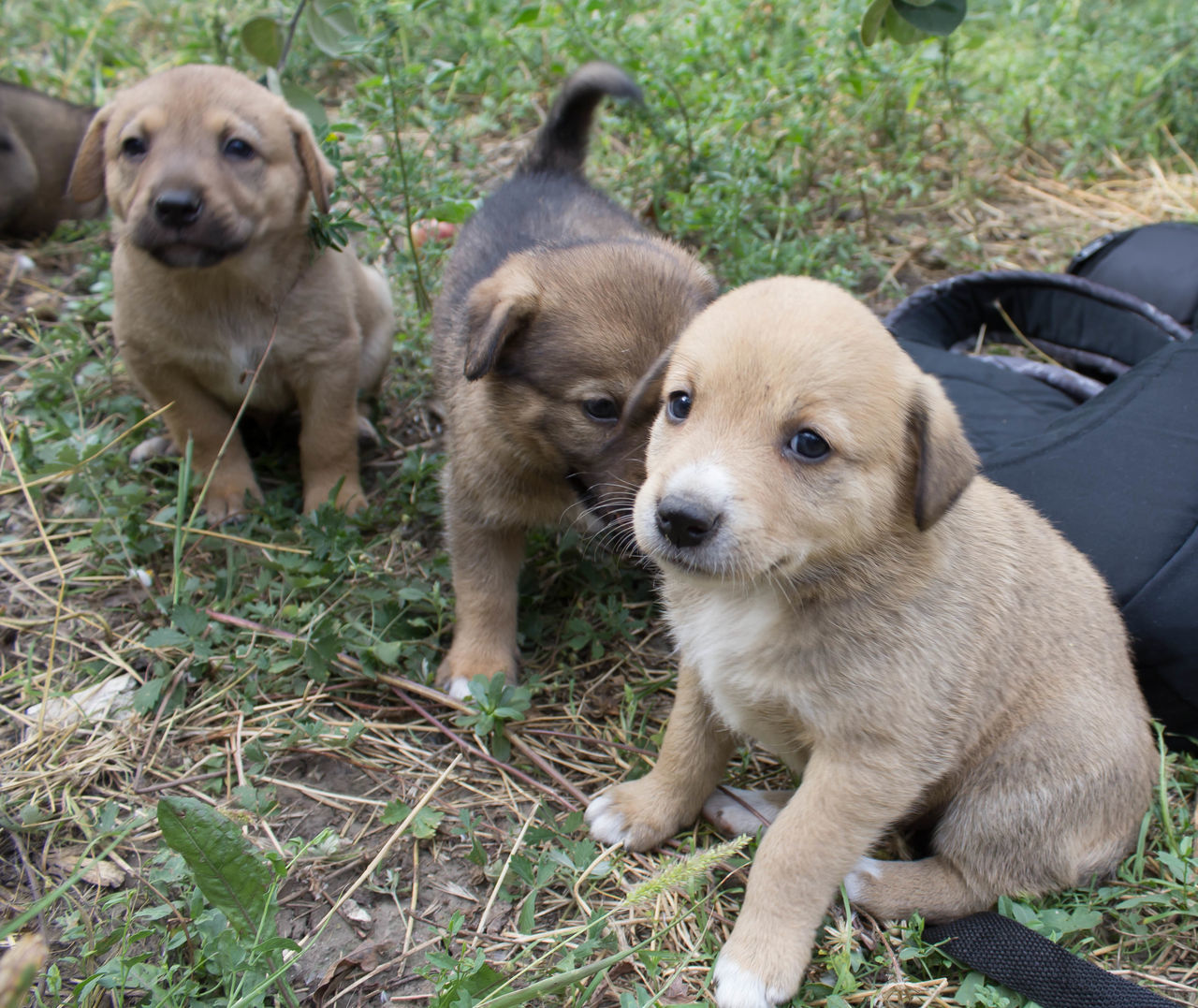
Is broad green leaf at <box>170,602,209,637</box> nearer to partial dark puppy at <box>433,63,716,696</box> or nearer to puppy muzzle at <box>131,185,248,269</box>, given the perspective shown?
partial dark puppy at <box>433,63,716,696</box>

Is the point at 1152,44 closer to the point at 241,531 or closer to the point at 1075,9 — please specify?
the point at 1075,9

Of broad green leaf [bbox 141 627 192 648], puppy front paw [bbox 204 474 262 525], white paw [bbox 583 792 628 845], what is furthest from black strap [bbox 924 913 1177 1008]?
puppy front paw [bbox 204 474 262 525]

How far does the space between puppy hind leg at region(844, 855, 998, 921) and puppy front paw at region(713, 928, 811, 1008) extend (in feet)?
0.97

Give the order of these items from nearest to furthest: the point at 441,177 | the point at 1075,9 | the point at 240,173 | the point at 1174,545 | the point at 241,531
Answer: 1. the point at 1174,545
2. the point at 240,173
3. the point at 241,531
4. the point at 441,177
5. the point at 1075,9

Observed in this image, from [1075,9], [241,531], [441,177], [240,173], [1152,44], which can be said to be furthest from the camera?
[1075,9]

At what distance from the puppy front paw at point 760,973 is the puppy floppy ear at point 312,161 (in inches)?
121

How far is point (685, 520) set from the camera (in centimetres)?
213

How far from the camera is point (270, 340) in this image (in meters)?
3.97

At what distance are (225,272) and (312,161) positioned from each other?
0.56 m

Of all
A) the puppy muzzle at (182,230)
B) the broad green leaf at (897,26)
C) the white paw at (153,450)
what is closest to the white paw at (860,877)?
the broad green leaf at (897,26)

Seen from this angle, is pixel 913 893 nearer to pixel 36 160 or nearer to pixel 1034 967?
pixel 1034 967

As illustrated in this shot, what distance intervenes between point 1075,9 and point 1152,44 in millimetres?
730

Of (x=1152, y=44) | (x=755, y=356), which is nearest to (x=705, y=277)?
(x=755, y=356)

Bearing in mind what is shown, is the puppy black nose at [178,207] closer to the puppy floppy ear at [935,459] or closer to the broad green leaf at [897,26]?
→ the broad green leaf at [897,26]
